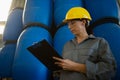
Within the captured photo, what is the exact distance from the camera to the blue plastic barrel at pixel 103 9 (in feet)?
6.67

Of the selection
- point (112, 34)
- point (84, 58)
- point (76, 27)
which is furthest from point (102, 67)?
point (112, 34)

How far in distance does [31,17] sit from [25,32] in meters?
0.18

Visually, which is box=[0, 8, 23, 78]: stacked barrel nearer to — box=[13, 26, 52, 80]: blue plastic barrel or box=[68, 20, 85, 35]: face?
box=[13, 26, 52, 80]: blue plastic barrel

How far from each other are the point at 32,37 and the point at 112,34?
704mm

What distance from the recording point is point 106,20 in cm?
202

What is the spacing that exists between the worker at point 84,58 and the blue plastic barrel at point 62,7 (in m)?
0.71

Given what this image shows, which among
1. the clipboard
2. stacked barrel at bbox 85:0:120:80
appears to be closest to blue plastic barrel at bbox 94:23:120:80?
stacked barrel at bbox 85:0:120:80

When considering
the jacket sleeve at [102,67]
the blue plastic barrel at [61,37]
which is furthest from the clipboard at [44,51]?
the blue plastic barrel at [61,37]

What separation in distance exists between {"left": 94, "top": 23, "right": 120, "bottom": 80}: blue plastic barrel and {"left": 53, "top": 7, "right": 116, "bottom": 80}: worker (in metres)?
0.45

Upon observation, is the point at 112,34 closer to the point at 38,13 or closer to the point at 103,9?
the point at 103,9

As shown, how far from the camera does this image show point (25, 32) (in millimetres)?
2105

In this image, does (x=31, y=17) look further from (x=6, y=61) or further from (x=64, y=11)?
(x=6, y=61)

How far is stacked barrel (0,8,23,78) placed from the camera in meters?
2.21

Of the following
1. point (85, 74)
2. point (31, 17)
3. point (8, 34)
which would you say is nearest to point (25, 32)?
point (31, 17)
